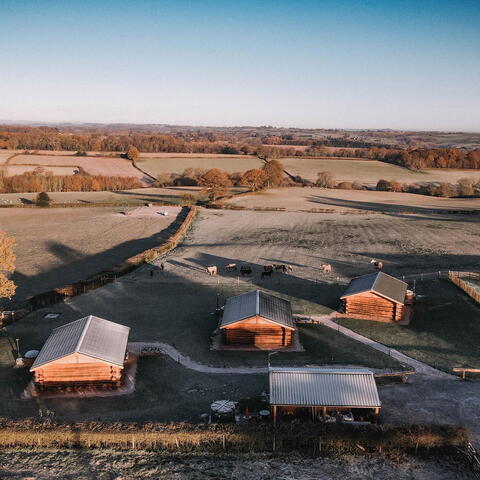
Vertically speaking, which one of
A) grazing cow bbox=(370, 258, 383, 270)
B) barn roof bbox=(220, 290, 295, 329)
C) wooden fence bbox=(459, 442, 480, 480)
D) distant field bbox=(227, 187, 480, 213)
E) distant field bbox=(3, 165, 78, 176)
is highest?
distant field bbox=(3, 165, 78, 176)

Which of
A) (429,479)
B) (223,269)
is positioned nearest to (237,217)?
(223,269)

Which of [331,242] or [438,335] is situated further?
[331,242]

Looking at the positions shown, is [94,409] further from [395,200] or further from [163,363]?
[395,200]

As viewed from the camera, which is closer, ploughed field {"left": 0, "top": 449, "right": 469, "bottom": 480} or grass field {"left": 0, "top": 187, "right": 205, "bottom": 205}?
ploughed field {"left": 0, "top": 449, "right": 469, "bottom": 480}

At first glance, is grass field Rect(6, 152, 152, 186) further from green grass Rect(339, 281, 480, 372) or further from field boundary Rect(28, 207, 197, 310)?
green grass Rect(339, 281, 480, 372)

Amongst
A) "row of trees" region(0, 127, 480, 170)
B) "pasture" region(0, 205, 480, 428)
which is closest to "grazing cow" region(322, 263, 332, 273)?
"pasture" region(0, 205, 480, 428)
